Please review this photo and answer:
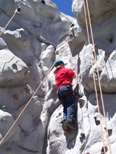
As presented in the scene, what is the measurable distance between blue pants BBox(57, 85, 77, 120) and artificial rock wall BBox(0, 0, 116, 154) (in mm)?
125

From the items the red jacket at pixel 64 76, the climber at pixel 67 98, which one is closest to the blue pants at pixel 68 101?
the climber at pixel 67 98

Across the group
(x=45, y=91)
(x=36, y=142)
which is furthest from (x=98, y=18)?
(x=36, y=142)

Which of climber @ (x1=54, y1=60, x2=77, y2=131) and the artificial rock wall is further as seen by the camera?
climber @ (x1=54, y1=60, x2=77, y2=131)

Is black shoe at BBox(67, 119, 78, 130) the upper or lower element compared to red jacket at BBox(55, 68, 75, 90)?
lower

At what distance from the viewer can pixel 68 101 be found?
3.41m

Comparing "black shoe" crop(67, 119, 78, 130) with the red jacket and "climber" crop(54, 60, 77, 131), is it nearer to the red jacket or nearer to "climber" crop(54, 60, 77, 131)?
"climber" crop(54, 60, 77, 131)

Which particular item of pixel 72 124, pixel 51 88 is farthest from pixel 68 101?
pixel 51 88

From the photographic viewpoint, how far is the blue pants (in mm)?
3305

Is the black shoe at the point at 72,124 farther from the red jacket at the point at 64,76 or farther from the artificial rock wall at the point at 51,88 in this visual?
the red jacket at the point at 64,76

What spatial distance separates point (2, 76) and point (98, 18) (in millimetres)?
2060

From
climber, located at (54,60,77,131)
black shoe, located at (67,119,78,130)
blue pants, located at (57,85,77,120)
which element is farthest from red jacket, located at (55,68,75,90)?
black shoe, located at (67,119,78,130)

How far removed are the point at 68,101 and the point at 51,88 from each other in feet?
2.87

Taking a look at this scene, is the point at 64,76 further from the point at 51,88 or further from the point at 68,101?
the point at 51,88

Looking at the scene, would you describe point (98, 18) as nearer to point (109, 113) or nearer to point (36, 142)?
point (109, 113)
